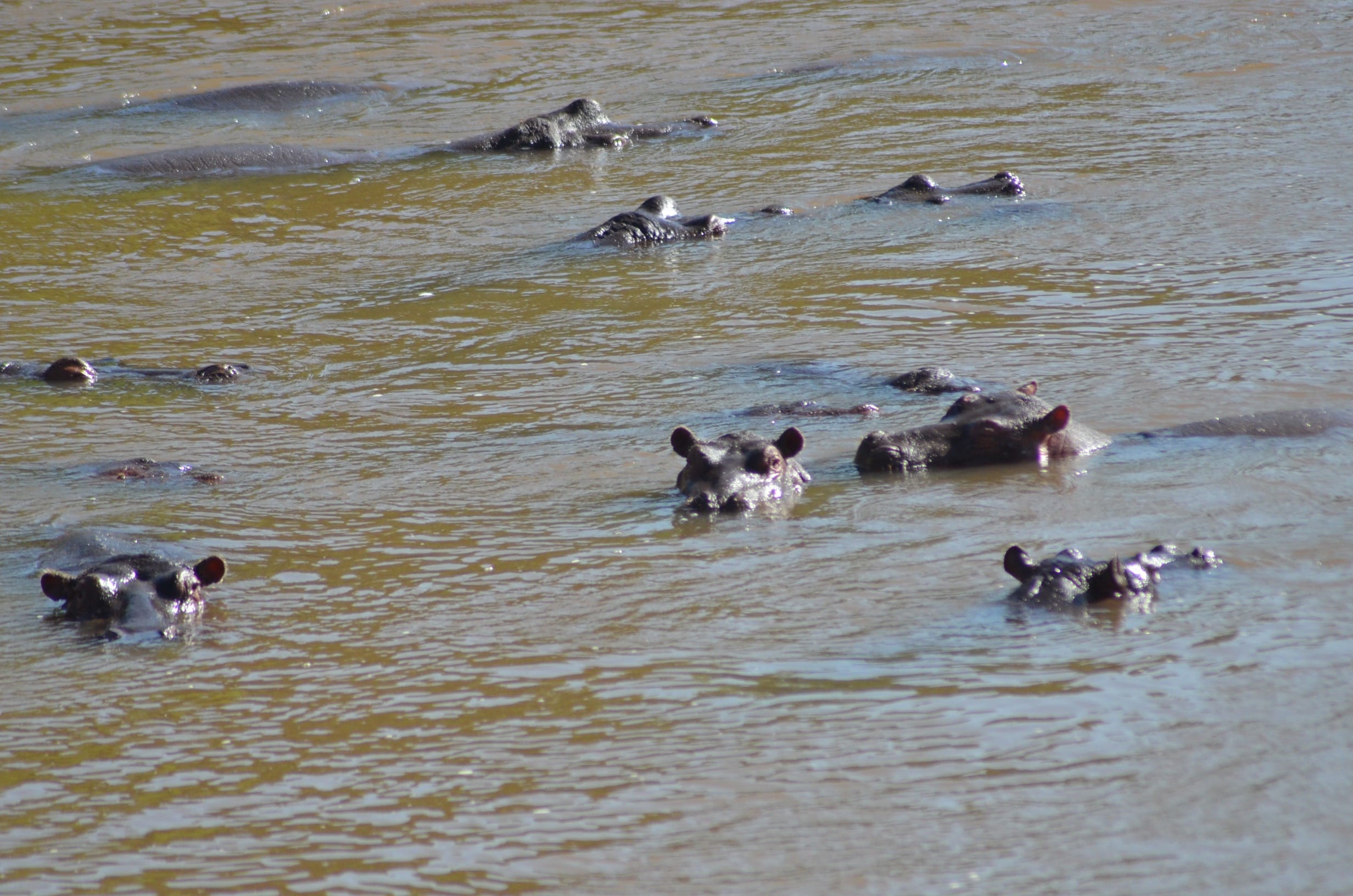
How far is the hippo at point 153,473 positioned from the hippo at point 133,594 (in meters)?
1.25

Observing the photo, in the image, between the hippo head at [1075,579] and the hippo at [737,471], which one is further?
the hippo at [737,471]

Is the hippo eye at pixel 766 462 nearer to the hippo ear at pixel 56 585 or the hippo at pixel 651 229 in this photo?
the hippo ear at pixel 56 585

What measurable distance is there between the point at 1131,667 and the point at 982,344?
3602 mm

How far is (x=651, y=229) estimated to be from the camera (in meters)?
9.85

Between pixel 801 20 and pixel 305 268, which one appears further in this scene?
pixel 801 20

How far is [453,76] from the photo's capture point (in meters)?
16.0

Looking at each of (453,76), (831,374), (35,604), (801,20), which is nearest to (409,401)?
(831,374)

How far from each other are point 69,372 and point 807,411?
3.24 m

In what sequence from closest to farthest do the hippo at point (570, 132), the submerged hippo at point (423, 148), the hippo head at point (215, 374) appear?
the hippo head at point (215, 374) → the submerged hippo at point (423, 148) → the hippo at point (570, 132)

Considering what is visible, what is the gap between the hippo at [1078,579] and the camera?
4.37 meters

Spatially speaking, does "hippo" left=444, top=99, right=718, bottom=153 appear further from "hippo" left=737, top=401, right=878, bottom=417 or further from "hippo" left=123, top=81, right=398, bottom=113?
"hippo" left=737, top=401, right=878, bottom=417

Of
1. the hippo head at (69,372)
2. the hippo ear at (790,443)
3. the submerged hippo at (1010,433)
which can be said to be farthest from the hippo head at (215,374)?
the submerged hippo at (1010,433)

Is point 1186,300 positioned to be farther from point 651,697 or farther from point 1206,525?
point 651,697

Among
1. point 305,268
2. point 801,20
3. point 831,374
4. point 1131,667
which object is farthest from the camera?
point 801,20
